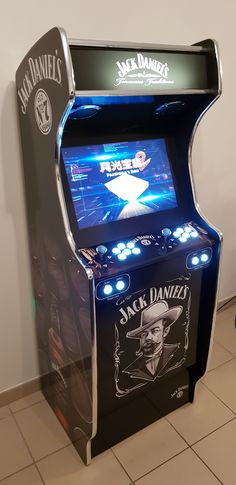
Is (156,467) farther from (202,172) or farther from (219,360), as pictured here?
(202,172)

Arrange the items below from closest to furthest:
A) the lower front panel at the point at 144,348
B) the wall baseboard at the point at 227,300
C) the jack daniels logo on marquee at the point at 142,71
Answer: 1. the jack daniels logo on marquee at the point at 142,71
2. the lower front panel at the point at 144,348
3. the wall baseboard at the point at 227,300

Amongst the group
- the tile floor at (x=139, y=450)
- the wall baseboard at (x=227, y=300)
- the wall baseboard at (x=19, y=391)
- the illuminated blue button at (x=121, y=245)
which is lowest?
the tile floor at (x=139, y=450)

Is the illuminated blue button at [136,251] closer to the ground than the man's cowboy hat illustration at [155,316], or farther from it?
farther from it

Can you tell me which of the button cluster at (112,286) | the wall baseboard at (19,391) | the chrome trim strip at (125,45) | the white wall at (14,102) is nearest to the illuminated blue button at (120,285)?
the button cluster at (112,286)

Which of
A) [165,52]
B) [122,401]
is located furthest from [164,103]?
[122,401]

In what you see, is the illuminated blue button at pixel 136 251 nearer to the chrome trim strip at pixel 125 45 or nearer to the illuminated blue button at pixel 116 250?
the illuminated blue button at pixel 116 250

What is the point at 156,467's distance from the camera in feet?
5.19

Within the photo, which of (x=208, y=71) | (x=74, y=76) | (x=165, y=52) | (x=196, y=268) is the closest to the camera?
(x=74, y=76)

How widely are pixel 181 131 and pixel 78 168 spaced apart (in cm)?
50

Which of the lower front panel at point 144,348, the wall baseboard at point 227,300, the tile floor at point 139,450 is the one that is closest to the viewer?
the lower front panel at point 144,348

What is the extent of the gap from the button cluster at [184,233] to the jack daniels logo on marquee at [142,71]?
0.55m

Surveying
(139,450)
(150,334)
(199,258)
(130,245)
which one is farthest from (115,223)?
(139,450)

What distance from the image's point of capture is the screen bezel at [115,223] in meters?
1.31

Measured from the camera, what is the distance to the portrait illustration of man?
1.46 metres
